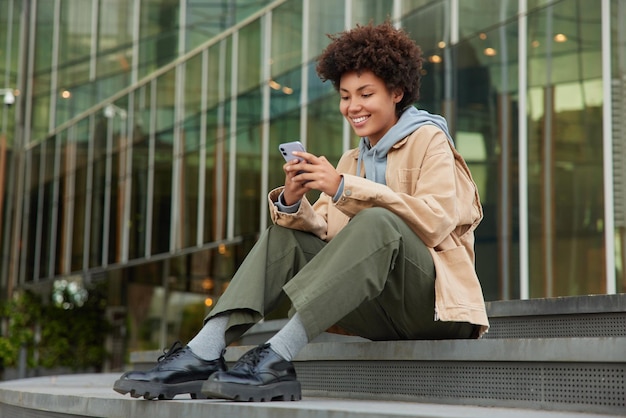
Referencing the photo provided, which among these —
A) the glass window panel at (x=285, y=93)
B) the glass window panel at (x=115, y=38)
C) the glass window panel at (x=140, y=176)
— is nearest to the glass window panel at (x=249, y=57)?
the glass window panel at (x=285, y=93)

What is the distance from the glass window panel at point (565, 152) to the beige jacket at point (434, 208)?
13.6 ft

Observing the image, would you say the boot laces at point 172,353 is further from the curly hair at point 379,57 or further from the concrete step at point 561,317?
the concrete step at point 561,317

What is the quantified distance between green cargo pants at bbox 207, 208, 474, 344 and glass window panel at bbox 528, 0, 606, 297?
14.1 feet

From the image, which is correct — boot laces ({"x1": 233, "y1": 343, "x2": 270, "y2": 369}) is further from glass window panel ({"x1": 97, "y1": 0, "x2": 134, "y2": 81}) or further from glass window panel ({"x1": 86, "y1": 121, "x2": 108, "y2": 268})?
glass window panel ({"x1": 97, "y1": 0, "x2": 134, "y2": 81})

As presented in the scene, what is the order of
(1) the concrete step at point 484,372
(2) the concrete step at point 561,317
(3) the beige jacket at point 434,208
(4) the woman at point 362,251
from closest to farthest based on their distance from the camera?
(1) the concrete step at point 484,372, (4) the woman at point 362,251, (3) the beige jacket at point 434,208, (2) the concrete step at point 561,317

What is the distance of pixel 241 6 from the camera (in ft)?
64.6

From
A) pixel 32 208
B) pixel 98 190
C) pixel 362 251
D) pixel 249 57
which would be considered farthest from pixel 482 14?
pixel 32 208

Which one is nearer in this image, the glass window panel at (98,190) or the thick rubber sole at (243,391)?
the thick rubber sole at (243,391)

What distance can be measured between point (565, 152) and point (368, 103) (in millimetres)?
4588

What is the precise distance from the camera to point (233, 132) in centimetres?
1426

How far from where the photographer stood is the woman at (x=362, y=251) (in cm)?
313

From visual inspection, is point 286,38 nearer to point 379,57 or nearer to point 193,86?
point 193,86

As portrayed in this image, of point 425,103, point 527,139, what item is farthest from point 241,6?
point 527,139

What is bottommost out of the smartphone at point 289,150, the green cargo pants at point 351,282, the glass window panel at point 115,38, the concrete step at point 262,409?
the concrete step at point 262,409
